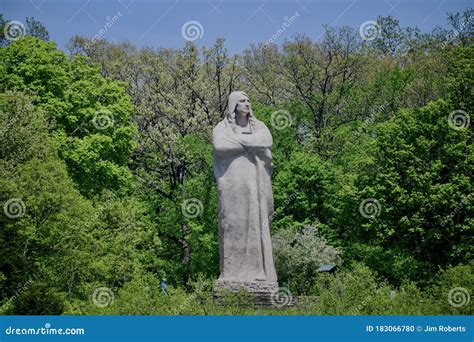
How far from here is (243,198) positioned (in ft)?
91.6

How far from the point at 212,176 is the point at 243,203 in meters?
19.1

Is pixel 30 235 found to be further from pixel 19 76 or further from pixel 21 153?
pixel 19 76

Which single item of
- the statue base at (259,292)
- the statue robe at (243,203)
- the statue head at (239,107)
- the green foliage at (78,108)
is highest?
the green foliage at (78,108)

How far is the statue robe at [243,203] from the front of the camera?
27.6 m

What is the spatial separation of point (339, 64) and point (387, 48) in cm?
946

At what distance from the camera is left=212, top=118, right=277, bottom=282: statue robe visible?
27.6m

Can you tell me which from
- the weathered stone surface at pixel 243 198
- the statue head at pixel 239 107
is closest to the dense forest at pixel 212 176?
the weathered stone surface at pixel 243 198

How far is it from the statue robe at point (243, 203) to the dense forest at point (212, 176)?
1415 millimetres

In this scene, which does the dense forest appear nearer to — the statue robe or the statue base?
the statue base

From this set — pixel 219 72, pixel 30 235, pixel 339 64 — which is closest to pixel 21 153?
pixel 30 235

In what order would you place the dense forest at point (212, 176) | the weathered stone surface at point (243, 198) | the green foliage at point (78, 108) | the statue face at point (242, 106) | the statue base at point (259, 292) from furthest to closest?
the green foliage at point (78, 108) → the dense forest at point (212, 176) → the statue face at point (242, 106) → the weathered stone surface at point (243, 198) → the statue base at point (259, 292)

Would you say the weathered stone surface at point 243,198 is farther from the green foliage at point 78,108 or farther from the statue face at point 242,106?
the green foliage at point 78,108

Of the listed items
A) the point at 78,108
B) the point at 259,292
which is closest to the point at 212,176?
the point at 78,108

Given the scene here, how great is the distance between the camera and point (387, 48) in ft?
203
